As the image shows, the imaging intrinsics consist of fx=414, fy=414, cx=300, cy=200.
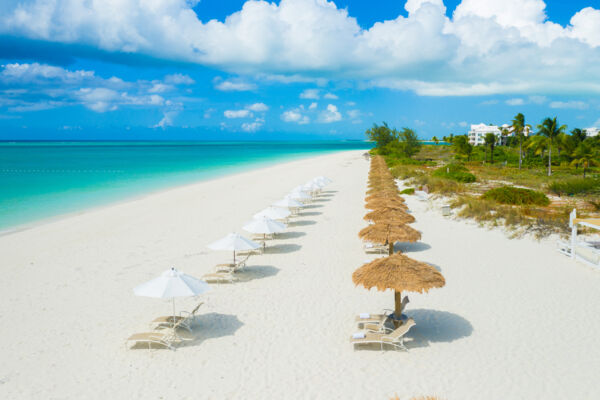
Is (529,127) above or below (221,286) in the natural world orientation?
above

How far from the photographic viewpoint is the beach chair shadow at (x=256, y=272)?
1094cm

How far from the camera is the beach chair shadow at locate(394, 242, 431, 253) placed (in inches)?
519

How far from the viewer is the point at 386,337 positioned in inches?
279

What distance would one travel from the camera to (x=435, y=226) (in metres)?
16.4

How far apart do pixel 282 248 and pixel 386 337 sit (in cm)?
694

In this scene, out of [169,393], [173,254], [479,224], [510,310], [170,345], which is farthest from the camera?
[479,224]

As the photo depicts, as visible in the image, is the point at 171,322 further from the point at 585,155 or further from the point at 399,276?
the point at 585,155

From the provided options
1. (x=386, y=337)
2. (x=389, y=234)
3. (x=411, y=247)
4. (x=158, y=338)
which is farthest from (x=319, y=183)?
(x=158, y=338)

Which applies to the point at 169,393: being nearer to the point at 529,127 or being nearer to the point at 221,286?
the point at 221,286

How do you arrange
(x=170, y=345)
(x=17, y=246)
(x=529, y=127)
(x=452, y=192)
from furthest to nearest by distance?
(x=529, y=127) < (x=452, y=192) < (x=17, y=246) < (x=170, y=345)

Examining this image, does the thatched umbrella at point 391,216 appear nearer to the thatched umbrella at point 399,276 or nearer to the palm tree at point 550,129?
the thatched umbrella at point 399,276

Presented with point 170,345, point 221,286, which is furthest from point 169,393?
point 221,286

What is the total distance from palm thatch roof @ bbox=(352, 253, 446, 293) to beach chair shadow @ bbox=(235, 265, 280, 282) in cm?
429

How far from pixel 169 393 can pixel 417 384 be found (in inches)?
144
